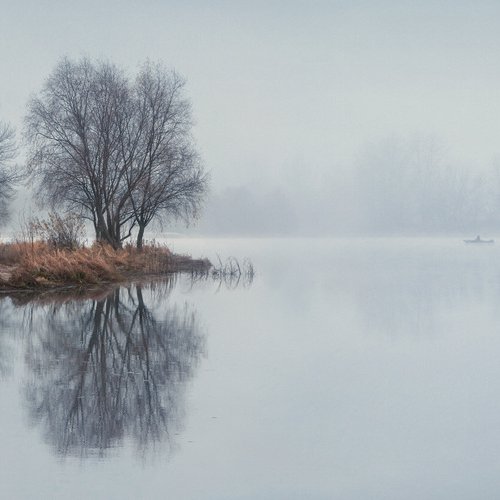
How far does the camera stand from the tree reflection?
6.84 m

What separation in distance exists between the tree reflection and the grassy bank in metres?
4.26

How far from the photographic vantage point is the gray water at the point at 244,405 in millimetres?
5750

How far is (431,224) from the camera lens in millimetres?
124625

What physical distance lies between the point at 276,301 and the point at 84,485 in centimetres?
1484

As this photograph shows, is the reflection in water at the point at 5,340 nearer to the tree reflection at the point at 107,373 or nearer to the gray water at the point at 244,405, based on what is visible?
the gray water at the point at 244,405

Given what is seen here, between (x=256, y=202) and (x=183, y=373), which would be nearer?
(x=183, y=373)

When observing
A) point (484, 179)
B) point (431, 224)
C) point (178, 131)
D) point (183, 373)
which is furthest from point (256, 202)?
point (183, 373)

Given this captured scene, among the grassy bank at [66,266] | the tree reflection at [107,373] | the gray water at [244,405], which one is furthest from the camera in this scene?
the grassy bank at [66,266]

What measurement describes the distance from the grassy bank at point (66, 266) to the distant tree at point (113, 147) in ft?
12.3

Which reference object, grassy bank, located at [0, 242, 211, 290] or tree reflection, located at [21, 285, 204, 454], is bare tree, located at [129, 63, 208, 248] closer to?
grassy bank, located at [0, 242, 211, 290]

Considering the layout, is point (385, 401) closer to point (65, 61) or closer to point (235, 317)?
point (235, 317)

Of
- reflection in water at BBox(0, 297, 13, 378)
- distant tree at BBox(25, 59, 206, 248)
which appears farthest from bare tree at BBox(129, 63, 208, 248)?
reflection in water at BBox(0, 297, 13, 378)

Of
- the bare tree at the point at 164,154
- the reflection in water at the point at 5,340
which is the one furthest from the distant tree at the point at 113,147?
the reflection in water at the point at 5,340

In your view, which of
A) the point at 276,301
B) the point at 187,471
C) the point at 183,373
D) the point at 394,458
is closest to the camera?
the point at 187,471
